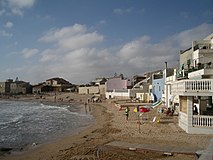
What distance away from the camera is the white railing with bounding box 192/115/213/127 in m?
14.4

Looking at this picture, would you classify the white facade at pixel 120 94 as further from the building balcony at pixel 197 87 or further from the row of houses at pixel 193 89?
the building balcony at pixel 197 87

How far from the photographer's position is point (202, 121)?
577 inches

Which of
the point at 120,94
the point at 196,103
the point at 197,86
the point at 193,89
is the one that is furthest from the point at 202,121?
the point at 120,94

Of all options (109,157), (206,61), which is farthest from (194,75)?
(109,157)

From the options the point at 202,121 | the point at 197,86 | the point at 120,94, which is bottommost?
the point at 202,121

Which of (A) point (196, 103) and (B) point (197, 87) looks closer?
(B) point (197, 87)

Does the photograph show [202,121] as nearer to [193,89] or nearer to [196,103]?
[193,89]

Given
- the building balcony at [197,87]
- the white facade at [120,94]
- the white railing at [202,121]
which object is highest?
the building balcony at [197,87]

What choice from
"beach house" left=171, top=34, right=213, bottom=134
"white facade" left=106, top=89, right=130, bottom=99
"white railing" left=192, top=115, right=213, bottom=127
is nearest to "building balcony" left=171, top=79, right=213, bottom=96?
"beach house" left=171, top=34, right=213, bottom=134

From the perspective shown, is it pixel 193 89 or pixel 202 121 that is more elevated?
pixel 193 89

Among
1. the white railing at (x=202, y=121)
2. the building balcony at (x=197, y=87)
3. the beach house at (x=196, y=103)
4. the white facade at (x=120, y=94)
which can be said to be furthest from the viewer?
the white facade at (x=120, y=94)

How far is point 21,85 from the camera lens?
450 feet

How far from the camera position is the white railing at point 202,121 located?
1445 centimetres

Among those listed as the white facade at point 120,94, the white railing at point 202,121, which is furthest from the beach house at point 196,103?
the white facade at point 120,94
